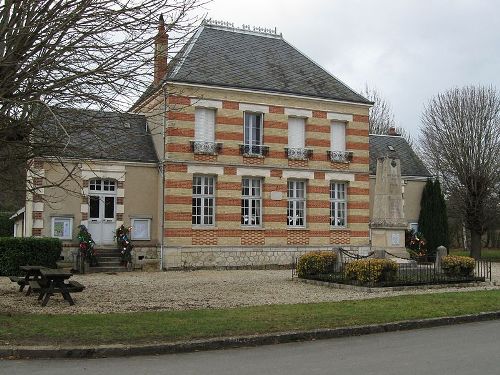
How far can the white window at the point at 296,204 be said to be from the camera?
26.9m

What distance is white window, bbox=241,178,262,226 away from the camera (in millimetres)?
26078

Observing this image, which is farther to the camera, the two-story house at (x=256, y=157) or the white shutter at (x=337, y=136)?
the white shutter at (x=337, y=136)

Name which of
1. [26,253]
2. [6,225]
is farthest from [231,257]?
[6,225]

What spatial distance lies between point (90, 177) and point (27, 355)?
54.2 ft

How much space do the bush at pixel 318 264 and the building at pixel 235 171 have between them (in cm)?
650

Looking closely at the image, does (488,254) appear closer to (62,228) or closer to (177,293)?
(62,228)

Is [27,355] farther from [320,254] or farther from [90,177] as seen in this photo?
[90,177]

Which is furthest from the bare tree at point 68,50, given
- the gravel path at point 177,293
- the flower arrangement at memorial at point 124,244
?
the flower arrangement at memorial at point 124,244

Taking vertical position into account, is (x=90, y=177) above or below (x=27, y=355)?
above

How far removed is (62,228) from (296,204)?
33.8ft

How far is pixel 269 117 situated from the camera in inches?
1038

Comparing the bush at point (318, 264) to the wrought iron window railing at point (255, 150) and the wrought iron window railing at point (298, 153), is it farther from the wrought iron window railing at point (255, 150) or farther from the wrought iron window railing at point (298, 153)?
the wrought iron window railing at point (298, 153)

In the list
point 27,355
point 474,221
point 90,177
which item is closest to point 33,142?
point 27,355

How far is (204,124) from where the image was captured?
2539cm
